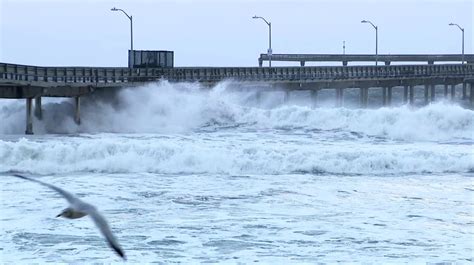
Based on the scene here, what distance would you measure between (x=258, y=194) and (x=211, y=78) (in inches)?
1556

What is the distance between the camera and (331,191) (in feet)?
74.4

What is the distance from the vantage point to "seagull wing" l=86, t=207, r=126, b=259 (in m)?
7.08

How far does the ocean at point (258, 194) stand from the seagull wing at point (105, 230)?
5.80 meters

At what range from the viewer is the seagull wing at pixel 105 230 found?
7084 mm

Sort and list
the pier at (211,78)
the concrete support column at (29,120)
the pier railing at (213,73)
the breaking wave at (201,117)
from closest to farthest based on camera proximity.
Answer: the concrete support column at (29,120) → the breaking wave at (201,117) → the pier at (211,78) → the pier railing at (213,73)

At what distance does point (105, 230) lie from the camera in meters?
7.45

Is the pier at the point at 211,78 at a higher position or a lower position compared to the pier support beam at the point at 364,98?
higher

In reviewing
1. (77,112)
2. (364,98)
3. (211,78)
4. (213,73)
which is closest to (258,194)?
(77,112)

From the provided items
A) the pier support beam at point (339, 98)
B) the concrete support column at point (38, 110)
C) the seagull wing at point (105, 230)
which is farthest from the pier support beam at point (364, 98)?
the seagull wing at point (105, 230)

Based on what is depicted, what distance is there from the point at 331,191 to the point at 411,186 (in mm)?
2536

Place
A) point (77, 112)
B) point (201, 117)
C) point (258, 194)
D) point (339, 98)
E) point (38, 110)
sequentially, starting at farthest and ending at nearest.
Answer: point (339, 98) < point (201, 117) < point (77, 112) < point (38, 110) < point (258, 194)

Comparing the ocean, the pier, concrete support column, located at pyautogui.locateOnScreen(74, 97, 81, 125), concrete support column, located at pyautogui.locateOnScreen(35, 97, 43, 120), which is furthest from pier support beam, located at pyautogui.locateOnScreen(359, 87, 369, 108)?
concrete support column, located at pyautogui.locateOnScreen(35, 97, 43, 120)

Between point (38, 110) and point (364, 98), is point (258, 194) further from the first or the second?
point (364, 98)

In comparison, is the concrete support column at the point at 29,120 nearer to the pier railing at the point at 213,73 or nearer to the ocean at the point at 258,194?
the pier railing at the point at 213,73
